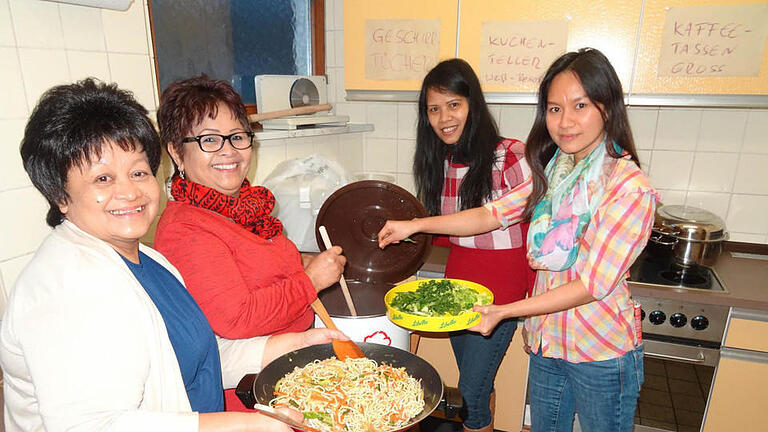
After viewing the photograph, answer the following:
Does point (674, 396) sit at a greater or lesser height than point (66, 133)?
lesser

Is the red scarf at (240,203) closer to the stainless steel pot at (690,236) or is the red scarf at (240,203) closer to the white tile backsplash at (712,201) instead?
the stainless steel pot at (690,236)

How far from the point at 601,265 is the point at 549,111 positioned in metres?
0.44

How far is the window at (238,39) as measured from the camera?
175 cm

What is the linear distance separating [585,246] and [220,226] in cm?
94

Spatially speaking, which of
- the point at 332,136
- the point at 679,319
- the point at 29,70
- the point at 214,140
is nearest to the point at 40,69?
the point at 29,70

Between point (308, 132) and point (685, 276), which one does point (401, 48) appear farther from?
point (685, 276)

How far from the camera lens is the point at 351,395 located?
1134 millimetres

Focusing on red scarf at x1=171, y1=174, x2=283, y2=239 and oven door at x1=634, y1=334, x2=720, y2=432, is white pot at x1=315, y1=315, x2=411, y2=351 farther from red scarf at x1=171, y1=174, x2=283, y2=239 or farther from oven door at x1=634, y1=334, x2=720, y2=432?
oven door at x1=634, y1=334, x2=720, y2=432

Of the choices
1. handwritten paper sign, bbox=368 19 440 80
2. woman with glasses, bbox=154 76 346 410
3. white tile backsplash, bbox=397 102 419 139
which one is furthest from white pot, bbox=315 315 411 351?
white tile backsplash, bbox=397 102 419 139

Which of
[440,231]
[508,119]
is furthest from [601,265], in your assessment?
[508,119]

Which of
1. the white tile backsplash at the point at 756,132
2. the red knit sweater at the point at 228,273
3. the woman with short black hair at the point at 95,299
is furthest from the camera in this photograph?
the white tile backsplash at the point at 756,132

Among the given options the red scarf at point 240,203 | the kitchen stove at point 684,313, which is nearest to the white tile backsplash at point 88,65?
the red scarf at point 240,203

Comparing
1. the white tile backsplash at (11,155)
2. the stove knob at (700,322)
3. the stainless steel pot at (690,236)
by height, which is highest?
the white tile backsplash at (11,155)

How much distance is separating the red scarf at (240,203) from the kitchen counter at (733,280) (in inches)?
35.6
